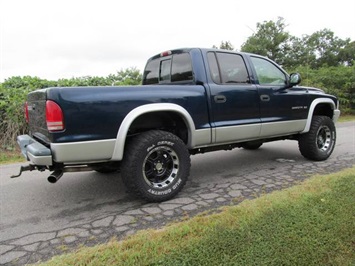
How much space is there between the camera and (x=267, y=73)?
15.8ft

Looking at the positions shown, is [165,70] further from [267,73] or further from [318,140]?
[318,140]

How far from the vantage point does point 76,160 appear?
3.06m

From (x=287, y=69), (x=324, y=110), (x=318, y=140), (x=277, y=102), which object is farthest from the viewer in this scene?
(x=287, y=69)

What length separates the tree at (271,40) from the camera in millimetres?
26516

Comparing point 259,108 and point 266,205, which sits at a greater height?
point 259,108

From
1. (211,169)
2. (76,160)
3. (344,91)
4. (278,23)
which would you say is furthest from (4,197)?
(278,23)

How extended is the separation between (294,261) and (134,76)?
10.8 m

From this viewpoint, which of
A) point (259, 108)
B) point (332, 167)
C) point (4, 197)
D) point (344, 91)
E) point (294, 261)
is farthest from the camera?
point (344, 91)

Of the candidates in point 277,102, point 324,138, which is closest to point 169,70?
point 277,102

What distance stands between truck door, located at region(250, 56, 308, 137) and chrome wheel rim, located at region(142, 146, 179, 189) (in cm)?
165

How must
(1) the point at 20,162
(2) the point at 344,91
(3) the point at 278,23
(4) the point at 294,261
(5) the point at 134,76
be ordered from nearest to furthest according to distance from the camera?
(4) the point at 294,261
(1) the point at 20,162
(5) the point at 134,76
(2) the point at 344,91
(3) the point at 278,23

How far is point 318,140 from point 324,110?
0.68 m

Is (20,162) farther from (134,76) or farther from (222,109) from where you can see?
(134,76)

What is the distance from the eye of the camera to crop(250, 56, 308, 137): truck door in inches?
178
